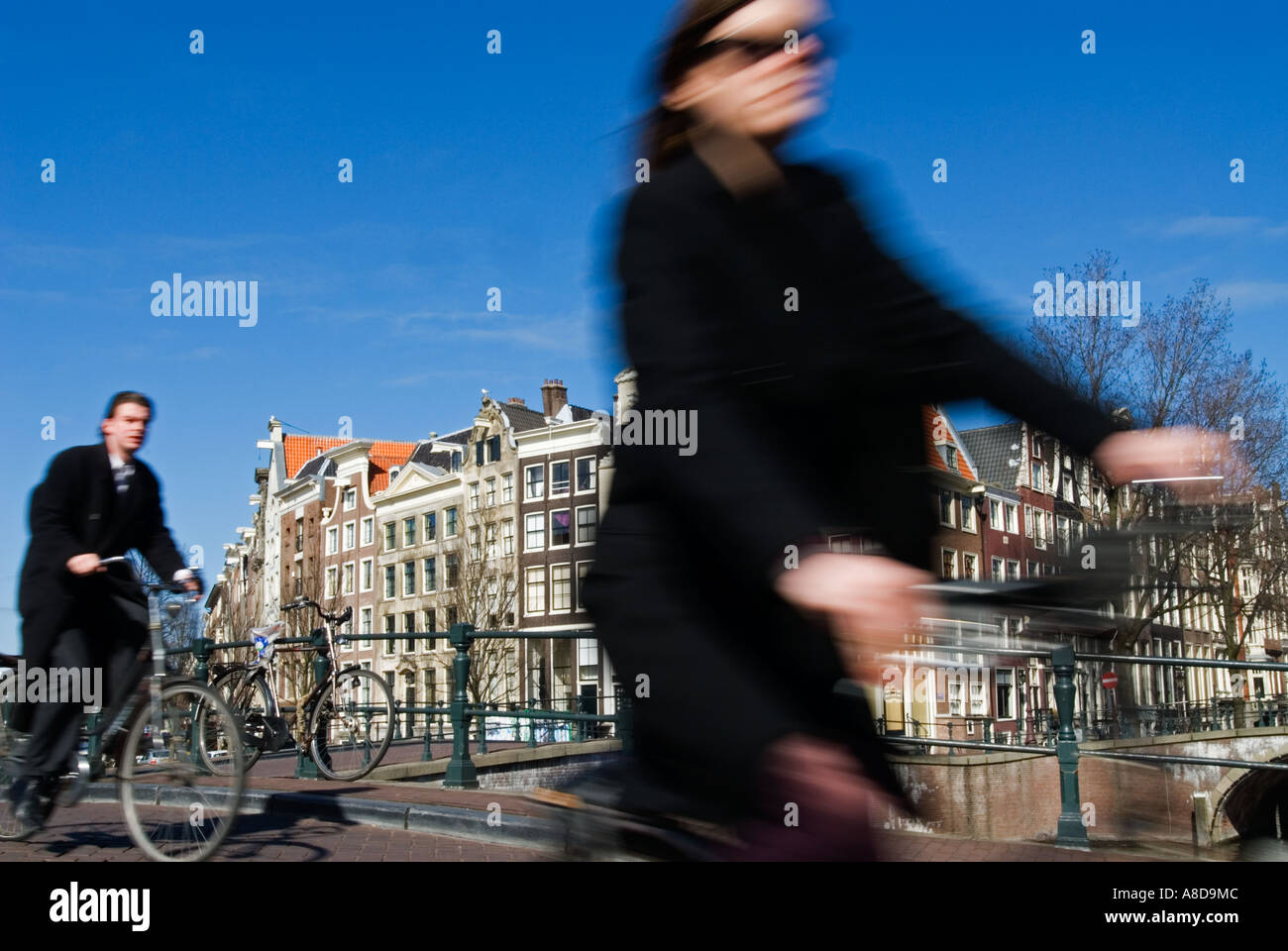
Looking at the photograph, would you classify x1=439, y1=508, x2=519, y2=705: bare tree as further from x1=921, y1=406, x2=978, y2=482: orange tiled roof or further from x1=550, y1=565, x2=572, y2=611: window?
x1=921, y1=406, x2=978, y2=482: orange tiled roof

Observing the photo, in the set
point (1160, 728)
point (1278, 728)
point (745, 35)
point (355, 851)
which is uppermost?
point (745, 35)

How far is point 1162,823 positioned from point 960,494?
15.5 inches

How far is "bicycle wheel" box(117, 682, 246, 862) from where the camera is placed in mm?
4625

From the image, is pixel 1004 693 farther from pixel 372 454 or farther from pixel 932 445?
pixel 372 454

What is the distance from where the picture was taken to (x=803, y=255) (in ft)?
3.71

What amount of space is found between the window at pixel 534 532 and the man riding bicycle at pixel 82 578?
3744 cm

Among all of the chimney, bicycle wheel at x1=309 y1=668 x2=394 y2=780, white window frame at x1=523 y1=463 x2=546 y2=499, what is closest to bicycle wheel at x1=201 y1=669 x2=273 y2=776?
bicycle wheel at x1=309 y1=668 x2=394 y2=780

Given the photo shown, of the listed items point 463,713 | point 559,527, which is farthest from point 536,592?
point 463,713

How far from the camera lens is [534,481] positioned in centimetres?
4347

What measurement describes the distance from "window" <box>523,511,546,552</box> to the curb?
35292 mm

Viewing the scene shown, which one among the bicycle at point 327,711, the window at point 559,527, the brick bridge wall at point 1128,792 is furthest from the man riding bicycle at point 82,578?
the window at point 559,527

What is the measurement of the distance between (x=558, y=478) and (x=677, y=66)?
136 feet

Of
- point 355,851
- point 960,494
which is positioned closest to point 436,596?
point 355,851
